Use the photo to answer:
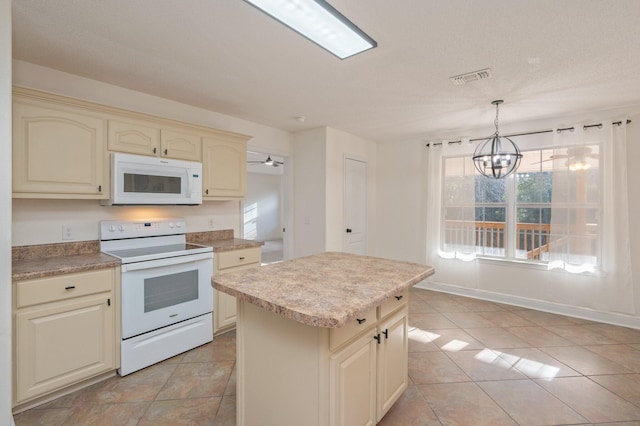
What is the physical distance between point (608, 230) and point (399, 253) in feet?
8.26

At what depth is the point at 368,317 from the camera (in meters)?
1.58

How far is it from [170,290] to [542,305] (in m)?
4.29

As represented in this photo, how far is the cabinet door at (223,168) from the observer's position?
3059mm

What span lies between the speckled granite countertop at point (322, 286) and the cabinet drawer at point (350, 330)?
0.12 meters

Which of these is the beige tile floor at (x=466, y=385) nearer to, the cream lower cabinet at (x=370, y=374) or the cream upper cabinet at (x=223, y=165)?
the cream lower cabinet at (x=370, y=374)

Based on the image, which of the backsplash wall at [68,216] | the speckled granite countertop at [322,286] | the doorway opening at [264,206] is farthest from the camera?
the doorway opening at [264,206]

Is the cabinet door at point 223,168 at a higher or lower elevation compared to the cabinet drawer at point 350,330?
higher

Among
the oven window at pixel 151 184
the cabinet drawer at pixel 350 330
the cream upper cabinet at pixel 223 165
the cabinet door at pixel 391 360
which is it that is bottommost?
the cabinet door at pixel 391 360

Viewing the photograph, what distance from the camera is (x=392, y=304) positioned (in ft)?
5.88

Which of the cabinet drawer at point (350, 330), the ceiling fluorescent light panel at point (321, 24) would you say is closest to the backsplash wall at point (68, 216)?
the ceiling fluorescent light panel at point (321, 24)

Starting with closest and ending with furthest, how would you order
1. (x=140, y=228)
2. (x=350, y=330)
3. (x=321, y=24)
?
(x=350, y=330)
(x=321, y=24)
(x=140, y=228)

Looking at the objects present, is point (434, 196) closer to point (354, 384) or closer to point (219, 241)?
point (219, 241)

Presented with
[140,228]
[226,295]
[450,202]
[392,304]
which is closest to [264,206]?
[450,202]

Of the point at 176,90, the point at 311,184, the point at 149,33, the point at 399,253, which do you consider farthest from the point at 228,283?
the point at 399,253
